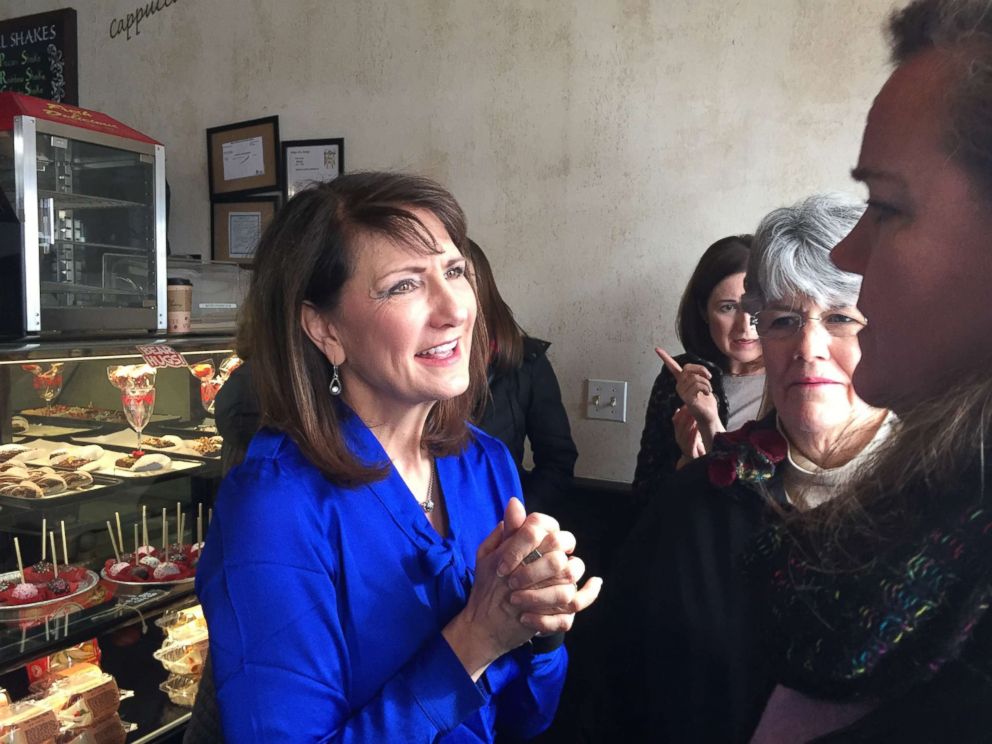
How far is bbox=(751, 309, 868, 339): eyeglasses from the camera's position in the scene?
→ 51.0 inches

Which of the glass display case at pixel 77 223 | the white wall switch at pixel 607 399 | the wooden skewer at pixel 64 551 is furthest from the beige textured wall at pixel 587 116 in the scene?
the wooden skewer at pixel 64 551

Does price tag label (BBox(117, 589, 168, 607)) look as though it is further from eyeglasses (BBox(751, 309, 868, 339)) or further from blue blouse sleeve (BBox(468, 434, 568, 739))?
eyeglasses (BBox(751, 309, 868, 339))

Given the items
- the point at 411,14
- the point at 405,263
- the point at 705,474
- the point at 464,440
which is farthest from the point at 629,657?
the point at 411,14

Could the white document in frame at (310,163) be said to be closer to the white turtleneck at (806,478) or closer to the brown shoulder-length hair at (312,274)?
the brown shoulder-length hair at (312,274)

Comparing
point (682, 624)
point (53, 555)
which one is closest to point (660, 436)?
point (682, 624)

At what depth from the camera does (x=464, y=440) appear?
1.49 metres

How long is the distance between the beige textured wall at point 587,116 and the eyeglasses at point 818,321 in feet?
4.02

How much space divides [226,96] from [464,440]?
2.82m

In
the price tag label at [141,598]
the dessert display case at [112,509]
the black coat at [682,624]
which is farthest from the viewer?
the price tag label at [141,598]

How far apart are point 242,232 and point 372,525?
2.81 metres

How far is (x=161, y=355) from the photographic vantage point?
2.15 m

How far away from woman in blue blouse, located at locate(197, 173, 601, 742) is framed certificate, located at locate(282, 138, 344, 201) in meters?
2.09

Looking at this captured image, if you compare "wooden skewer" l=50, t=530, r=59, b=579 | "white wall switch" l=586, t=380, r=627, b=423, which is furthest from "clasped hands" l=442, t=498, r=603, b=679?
"white wall switch" l=586, t=380, r=627, b=423

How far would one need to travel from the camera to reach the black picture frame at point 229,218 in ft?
11.6
